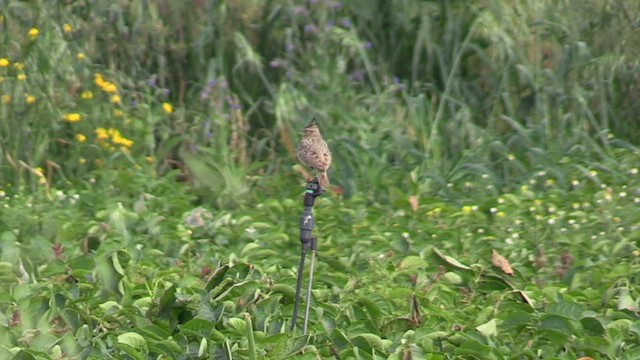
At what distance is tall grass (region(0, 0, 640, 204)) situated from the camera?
22.5 ft

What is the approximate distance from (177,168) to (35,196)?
1119 millimetres

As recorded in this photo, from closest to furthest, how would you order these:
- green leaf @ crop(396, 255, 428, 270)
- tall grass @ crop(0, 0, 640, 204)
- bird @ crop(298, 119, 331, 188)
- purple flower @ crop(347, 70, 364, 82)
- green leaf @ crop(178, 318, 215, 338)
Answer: green leaf @ crop(178, 318, 215, 338)
green leaf @ crop(396, 255, 428, 270)
bird @ crop(298, 119, 331, 188)
tall grass @ crop(0, 0, 640, 204)
purple flower @ crop(347, 70, 364, 82)

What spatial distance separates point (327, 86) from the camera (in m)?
7.48

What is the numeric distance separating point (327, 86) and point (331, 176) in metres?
0.86

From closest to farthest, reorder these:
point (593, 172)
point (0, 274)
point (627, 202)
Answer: point (0, 274), point (627, 202), point (593, 172)

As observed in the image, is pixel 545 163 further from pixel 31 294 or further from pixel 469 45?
pixel 31 294

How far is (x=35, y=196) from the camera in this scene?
6.27 m

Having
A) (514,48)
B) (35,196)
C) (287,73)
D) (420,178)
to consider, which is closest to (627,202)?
(420,178)

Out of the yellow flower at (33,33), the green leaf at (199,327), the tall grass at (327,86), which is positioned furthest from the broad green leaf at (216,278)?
the yellow flower at (33,33)

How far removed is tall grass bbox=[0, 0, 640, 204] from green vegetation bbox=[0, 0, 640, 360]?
→ 0.02m

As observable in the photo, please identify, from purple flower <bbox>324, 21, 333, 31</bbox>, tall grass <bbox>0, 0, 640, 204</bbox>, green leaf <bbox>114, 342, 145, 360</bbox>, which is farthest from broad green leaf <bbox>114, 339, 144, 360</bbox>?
purple flower <bbox>324, 21, 333, 31</bbox>

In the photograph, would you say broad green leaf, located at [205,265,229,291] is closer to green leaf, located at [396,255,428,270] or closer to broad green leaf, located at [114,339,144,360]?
broad green leaf, located at [114,339,144,360]

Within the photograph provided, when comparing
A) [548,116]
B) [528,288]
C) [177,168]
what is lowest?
[177,168]

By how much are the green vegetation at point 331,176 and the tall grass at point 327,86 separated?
0.05 ft
